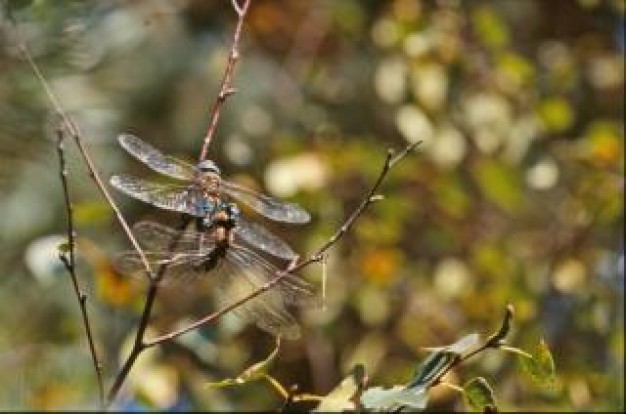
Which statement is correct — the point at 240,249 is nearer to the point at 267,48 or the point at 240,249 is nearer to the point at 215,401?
the point at 215,401

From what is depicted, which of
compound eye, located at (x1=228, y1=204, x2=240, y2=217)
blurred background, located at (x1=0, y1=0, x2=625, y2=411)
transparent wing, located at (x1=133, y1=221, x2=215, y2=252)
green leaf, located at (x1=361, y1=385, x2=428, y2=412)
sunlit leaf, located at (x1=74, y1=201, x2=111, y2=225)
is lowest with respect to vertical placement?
blurred background, located at (x1=0, y1=0, x2=625, y2=411)

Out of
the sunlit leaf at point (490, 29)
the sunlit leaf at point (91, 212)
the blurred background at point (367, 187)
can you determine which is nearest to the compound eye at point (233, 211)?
the sunlit leaf at point (91, 212)

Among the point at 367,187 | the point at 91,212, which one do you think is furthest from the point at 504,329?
the point at 367,187

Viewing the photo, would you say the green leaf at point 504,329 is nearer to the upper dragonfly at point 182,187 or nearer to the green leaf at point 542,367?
the green leaf at point 542,367

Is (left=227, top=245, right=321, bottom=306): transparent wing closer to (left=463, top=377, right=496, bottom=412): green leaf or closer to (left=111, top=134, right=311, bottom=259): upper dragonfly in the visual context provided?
(left=111, top=134, right=311, bottom=259): upper dragonfly

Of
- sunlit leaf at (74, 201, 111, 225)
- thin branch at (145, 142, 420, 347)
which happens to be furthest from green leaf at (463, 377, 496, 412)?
sunlit leaf at (74, 201, 111, 225)
